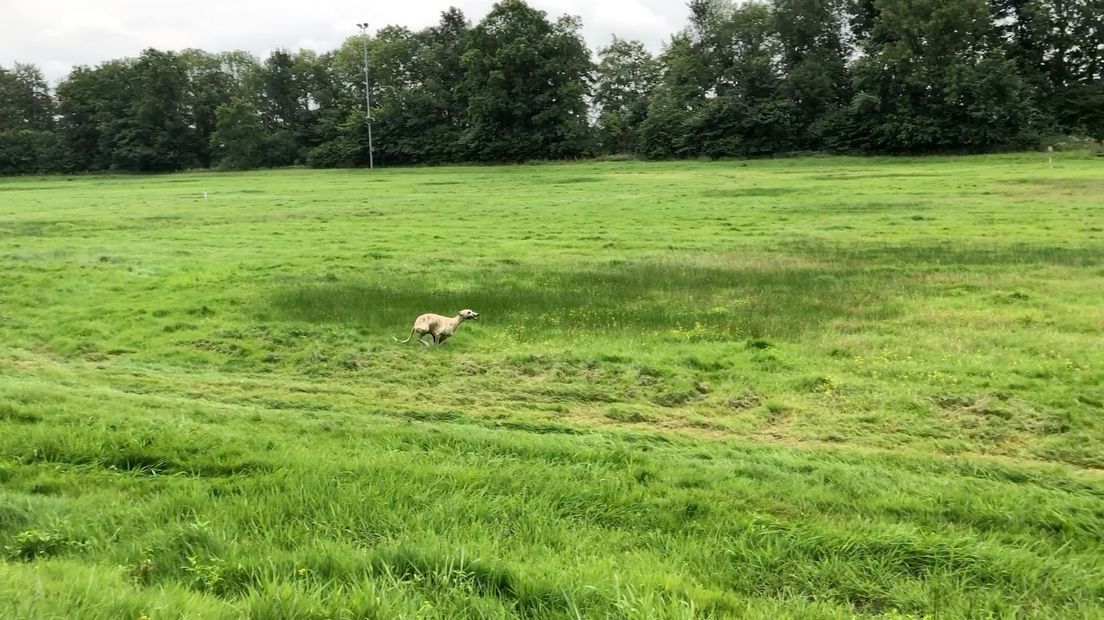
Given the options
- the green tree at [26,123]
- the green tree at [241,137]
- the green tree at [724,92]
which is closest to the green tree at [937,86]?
the green tree at [724,92]

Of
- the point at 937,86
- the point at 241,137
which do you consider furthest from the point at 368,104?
the point at 937,86

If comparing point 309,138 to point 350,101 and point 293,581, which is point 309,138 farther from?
point 293,581

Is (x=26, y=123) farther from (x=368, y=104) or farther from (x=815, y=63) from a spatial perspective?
(x=815, y=63)

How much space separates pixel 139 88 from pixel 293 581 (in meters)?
116

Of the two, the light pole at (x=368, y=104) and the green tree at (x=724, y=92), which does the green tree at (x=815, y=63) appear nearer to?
the green tree at (x=724, y=92)

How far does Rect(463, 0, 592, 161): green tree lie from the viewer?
8331 centimetres

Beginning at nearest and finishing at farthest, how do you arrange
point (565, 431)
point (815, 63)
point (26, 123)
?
point (565, 431)
point (815, 63)
point (26, 123)

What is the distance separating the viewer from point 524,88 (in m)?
85.4

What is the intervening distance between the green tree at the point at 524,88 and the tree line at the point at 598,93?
0.77 ft

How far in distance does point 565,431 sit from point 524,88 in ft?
268

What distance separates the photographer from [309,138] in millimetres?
100062

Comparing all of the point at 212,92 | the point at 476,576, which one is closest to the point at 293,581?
the point at 476,576

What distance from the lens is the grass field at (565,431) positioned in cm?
436

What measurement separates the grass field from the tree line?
51.1 m
